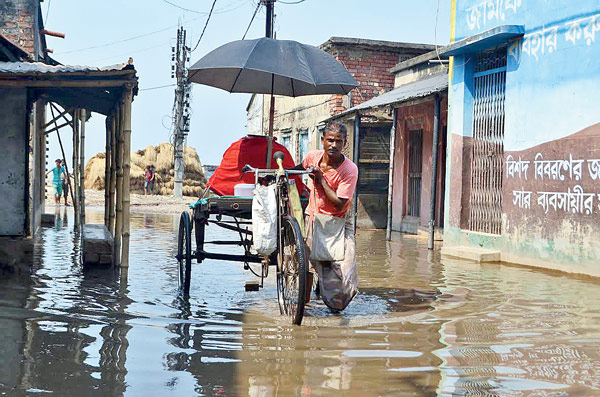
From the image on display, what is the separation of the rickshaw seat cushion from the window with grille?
5912 millimetres

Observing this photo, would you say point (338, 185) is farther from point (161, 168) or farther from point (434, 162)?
point (161, 168)

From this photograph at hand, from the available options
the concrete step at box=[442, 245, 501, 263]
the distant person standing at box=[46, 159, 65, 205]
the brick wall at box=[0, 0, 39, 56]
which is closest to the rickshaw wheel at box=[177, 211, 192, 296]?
the concrete step at box=[442, 245, 501, 263]

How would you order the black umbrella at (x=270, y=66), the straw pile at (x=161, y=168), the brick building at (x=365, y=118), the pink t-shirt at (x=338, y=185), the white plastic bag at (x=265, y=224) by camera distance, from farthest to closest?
the straw pile at (x=161, y=168), the brick building at (x=365, y=118), the black umbrella at (x=270, y=66), the pink t-shirt at (x=338, y=185), the white plastic bag at (x=265, y=224)

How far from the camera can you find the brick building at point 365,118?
19500 millimetres

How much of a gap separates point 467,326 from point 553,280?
12.2ft

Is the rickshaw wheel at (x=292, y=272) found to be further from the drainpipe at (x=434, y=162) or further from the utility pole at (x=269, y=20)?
the utility pole at (x=269, y=20)

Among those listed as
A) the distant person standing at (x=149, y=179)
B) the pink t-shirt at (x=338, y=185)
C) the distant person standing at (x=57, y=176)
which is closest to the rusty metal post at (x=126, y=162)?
the pink t-shirt at (x=338, y=185)

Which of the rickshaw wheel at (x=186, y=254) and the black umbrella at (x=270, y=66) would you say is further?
the black umbrella at (x=270, y=66)

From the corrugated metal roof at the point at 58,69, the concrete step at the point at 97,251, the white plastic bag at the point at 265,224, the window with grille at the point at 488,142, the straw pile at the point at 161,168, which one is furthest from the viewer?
the straw pile at the point at 161,168

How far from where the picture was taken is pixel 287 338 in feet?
18.1

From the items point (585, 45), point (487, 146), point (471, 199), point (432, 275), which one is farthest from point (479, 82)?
point (432, 275)

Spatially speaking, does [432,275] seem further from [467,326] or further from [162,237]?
[162,237]

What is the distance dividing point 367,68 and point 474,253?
11.3m

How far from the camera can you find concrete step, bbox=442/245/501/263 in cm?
1157
